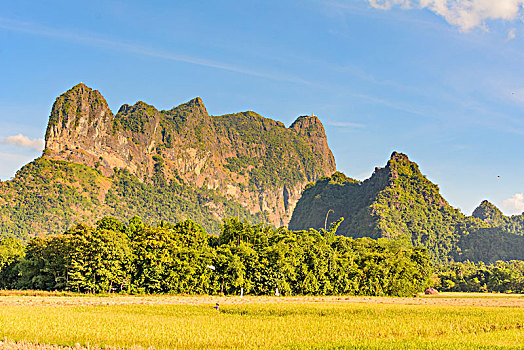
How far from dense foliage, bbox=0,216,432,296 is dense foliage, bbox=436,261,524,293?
3525 centimetres

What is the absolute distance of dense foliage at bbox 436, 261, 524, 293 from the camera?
3845 inches

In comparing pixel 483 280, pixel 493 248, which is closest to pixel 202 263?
pixel 483 280

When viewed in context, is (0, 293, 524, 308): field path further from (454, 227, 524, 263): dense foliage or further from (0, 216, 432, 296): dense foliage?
(454, 227, 524, 263): dense foliage

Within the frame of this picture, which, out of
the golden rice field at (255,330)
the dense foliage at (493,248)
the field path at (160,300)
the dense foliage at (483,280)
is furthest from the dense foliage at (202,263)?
the dense foliage at (493,248)

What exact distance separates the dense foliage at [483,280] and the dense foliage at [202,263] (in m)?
35.3

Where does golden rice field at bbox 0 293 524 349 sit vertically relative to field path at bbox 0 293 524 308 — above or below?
above

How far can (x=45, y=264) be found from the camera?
5772cm

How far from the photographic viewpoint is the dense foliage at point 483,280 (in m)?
97.7

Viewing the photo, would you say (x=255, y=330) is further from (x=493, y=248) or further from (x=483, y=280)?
(x=493, y=248)

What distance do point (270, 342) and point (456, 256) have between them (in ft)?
643

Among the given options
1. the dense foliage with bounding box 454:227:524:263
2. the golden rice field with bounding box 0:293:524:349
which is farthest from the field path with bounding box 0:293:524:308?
the dense foliage with bounding box 454:227:524:263

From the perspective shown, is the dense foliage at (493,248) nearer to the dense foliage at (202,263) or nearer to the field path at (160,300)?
the dense foliage at (202,263)

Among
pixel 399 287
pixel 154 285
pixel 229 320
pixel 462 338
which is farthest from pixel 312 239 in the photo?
pixel 462 338

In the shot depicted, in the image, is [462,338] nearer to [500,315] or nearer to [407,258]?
[500,315]
